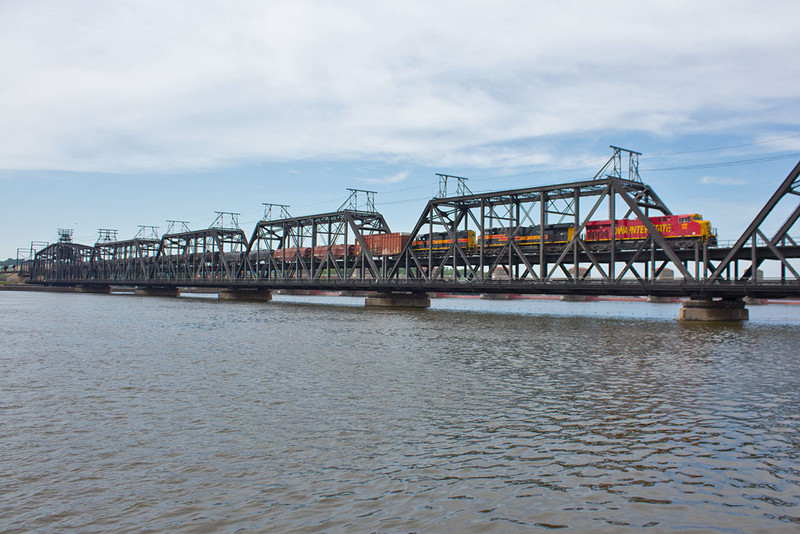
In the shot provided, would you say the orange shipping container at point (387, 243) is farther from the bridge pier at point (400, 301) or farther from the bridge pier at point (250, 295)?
the bridge pier at point (250, 295)

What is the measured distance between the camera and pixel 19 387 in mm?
20641

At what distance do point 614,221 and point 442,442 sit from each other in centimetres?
5798

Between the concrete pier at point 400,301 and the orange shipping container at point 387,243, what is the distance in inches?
276

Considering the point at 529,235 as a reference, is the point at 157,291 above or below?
below

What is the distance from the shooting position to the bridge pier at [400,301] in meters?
93.2

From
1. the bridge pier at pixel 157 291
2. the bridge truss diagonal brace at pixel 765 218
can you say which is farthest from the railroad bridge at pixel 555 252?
the bridge pier at pixel 157 291

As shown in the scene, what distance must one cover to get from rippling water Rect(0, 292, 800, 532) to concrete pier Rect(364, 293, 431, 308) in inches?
2531

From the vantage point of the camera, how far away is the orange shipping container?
94.4 metres

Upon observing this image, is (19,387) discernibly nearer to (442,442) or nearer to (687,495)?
(442,442)

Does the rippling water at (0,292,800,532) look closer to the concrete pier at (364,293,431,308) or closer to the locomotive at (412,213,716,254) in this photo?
the locomotive at (412,213,716,254)

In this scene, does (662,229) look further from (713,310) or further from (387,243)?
(387,243)

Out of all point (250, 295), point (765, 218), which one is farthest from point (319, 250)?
point (765, 218)

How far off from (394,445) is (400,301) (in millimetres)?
79527

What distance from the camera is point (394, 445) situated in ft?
Result: 45.1
